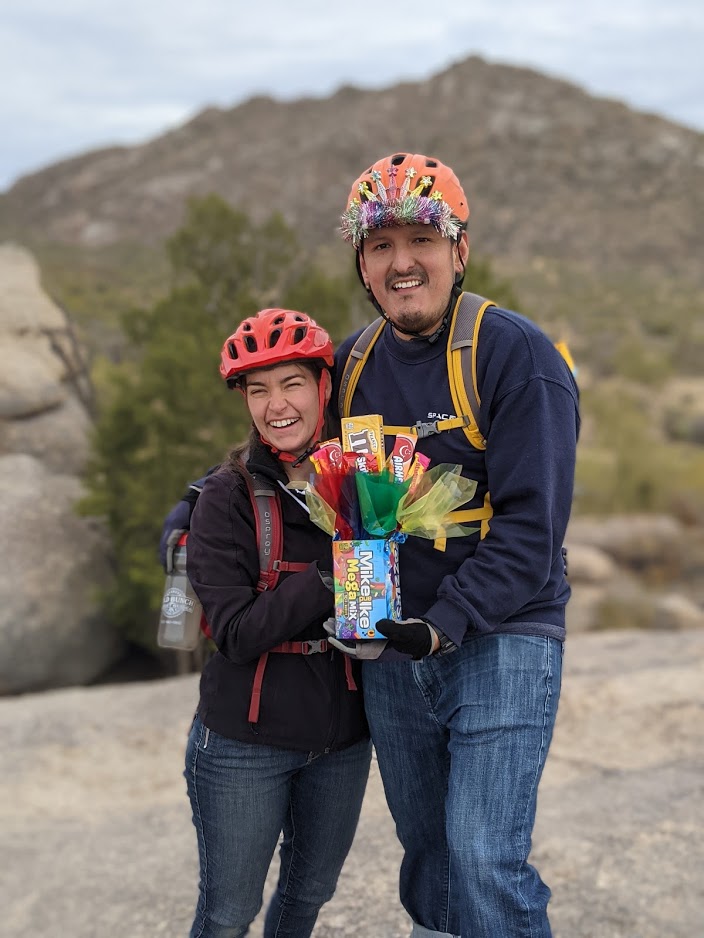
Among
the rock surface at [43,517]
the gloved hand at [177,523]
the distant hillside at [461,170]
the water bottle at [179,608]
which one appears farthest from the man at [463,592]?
the distant hillside at [461,170]

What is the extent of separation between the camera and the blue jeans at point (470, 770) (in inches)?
90.9

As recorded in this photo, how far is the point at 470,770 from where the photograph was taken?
2381 mm

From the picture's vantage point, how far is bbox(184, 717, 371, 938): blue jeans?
255 cm

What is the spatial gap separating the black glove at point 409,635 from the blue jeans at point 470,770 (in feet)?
0.82

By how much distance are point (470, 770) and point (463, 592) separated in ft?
1.55

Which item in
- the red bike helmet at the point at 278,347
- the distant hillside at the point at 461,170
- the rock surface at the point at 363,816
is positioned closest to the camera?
the red bike helmet at the point at 278,347

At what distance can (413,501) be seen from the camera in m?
2.29

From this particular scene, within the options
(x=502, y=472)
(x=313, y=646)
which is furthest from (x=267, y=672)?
(x=502, y=472)

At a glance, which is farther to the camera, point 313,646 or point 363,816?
point 363,816

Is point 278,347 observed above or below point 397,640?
above

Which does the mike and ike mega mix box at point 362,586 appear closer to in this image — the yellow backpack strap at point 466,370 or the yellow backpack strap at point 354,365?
the yellow backpack strap at point 466,370

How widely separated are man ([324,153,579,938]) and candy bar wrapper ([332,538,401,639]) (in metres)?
0.06

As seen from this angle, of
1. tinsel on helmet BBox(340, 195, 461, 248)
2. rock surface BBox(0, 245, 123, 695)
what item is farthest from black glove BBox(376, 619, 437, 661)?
rock surface BBox(0, 245, 123, 695)

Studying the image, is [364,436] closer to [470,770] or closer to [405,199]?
[405,199]
